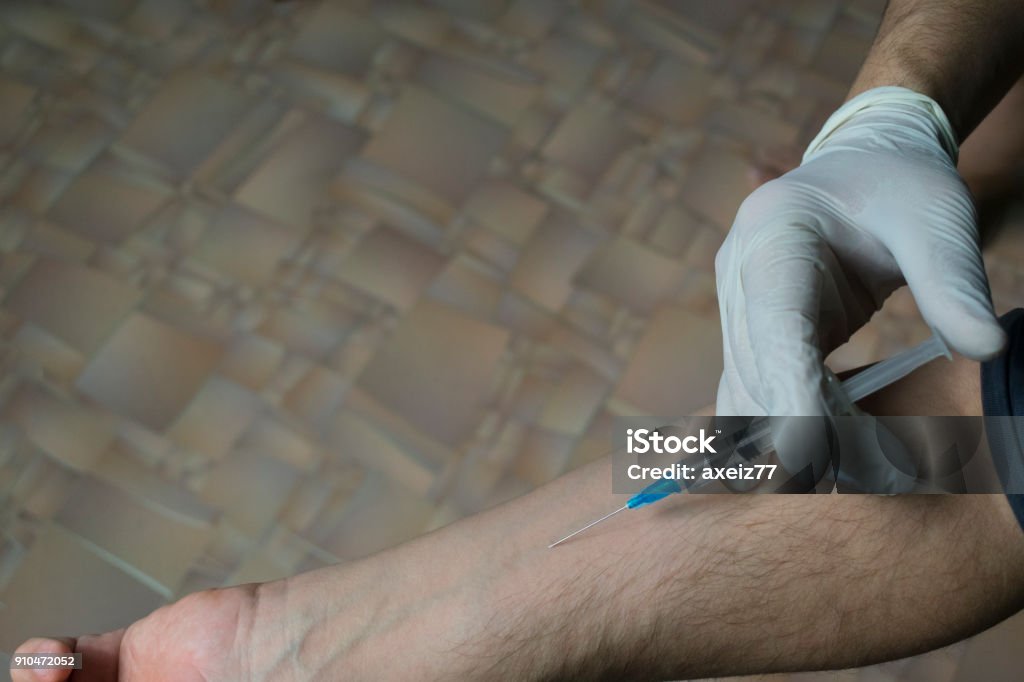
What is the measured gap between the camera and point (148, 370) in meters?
1.14

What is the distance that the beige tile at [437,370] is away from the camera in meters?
1.10

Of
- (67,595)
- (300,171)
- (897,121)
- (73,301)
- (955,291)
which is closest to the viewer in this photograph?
(955,291)

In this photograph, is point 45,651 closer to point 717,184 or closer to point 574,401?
point 574,401

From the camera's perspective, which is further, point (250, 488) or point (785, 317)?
point (250, 488)

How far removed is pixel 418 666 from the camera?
73cm

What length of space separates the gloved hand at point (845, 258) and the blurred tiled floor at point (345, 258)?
13.9 inches

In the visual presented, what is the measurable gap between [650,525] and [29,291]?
0.93m

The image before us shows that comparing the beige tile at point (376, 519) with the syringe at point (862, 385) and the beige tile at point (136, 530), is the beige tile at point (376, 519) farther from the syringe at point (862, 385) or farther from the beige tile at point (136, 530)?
the syringe at point (862, 385)

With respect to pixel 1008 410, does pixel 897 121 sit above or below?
above

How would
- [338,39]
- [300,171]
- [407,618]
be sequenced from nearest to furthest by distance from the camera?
[407,618] → [300,171] → [338,39]

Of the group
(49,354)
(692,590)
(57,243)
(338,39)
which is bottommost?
(692,590)

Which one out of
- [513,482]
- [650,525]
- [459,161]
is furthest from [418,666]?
[459,161]

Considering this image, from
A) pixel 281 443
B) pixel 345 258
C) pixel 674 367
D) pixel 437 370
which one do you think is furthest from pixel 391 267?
pixel 674 367

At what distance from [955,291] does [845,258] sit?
0.14 metres
